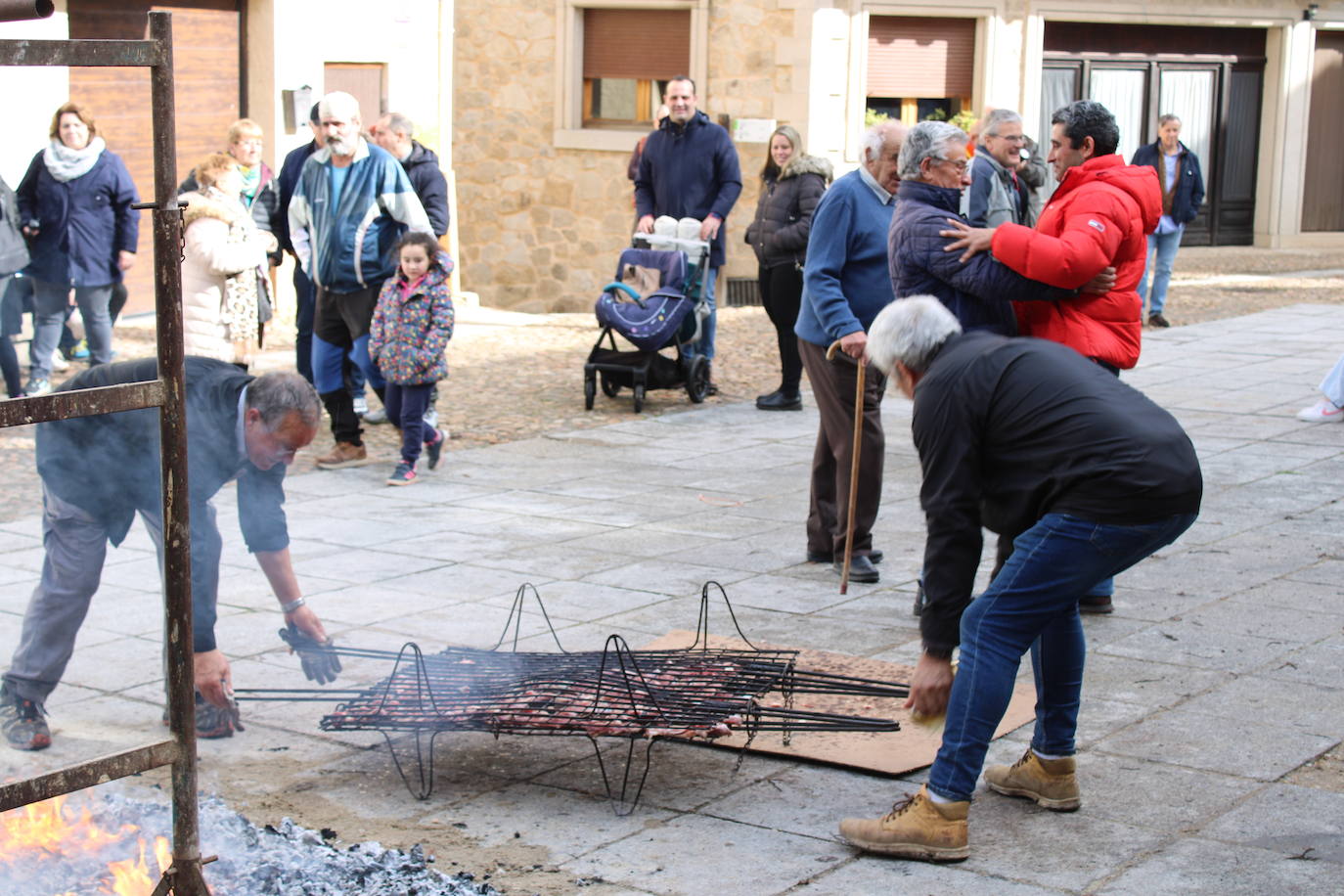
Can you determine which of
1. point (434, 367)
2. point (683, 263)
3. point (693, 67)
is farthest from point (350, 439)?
point (693, 67)

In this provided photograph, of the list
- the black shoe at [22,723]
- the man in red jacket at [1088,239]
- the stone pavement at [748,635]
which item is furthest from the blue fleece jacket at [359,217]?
the black shoe at [22,723]

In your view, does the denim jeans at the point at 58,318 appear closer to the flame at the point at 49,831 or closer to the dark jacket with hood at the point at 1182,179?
the flame at the point at 49,831

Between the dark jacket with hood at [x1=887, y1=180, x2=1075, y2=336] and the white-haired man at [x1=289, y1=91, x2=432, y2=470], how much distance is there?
12.4ft

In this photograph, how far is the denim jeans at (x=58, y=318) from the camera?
10534 millimetres

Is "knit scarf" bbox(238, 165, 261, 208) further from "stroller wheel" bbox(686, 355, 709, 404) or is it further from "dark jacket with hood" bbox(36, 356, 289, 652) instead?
"dark jacket with hood" bbox(36, 356, 289, 652)

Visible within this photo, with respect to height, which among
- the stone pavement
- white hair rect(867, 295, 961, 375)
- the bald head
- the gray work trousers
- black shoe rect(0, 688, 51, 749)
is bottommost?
the stone pavement

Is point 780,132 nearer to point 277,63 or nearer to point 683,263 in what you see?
point 683,263

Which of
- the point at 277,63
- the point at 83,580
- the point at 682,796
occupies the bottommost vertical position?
the point at 682,796

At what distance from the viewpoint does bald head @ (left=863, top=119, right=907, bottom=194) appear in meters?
6.69

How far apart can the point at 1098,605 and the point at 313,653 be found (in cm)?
299

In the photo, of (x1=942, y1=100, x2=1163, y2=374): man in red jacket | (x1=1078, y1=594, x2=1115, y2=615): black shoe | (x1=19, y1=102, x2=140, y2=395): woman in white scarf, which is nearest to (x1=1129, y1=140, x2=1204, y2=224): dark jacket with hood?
(x1=19, y1=102, x2=140, y2=395): woman in white scarf

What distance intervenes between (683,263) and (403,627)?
544 cm

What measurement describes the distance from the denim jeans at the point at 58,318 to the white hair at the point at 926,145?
6.58 metres

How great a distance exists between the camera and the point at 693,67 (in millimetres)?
17688
